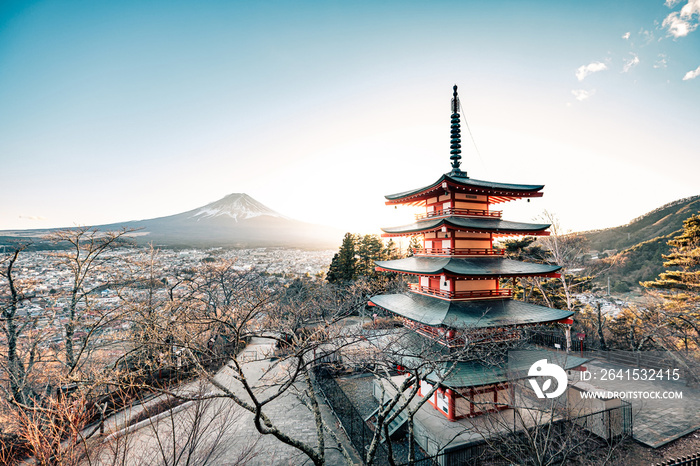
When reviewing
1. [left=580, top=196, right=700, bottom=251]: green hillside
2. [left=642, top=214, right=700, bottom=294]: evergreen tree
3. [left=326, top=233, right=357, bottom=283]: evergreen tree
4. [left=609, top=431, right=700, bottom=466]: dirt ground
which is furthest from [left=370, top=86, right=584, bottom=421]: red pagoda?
[left=580, top=196, right=700, bottom=251]: green hillside

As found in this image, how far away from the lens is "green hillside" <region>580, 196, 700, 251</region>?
156 ft

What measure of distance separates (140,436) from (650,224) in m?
81.1

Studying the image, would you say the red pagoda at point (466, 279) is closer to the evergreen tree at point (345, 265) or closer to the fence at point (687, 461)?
the fence at point (687, 461)

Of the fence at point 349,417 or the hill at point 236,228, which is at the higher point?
the hill at point 236,228

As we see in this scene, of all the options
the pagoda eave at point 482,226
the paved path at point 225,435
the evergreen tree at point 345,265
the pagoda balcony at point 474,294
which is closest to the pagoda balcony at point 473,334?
the pagoda balcony at point 474,294

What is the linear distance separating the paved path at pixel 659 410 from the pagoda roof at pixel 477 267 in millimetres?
5409

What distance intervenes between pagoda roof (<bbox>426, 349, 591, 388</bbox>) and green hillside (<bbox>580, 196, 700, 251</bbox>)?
48178mm

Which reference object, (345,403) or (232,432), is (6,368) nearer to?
(232,432)

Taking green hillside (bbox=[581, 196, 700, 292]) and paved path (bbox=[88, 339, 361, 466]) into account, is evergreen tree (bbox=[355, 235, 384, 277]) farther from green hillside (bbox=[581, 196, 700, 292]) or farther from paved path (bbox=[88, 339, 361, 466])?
green hillside (bbox=[581, 196, 700, 292])

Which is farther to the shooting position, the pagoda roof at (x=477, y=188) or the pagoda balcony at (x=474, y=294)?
the pagoda balcony at (x=474, y=294)

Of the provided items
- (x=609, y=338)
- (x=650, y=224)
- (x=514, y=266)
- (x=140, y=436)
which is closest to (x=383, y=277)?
(x=609, y=338)

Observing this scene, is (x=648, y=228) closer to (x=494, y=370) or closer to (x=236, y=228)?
(x=494, y=370)

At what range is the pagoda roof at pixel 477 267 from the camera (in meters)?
10.4

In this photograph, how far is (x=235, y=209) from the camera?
90.2 meters
